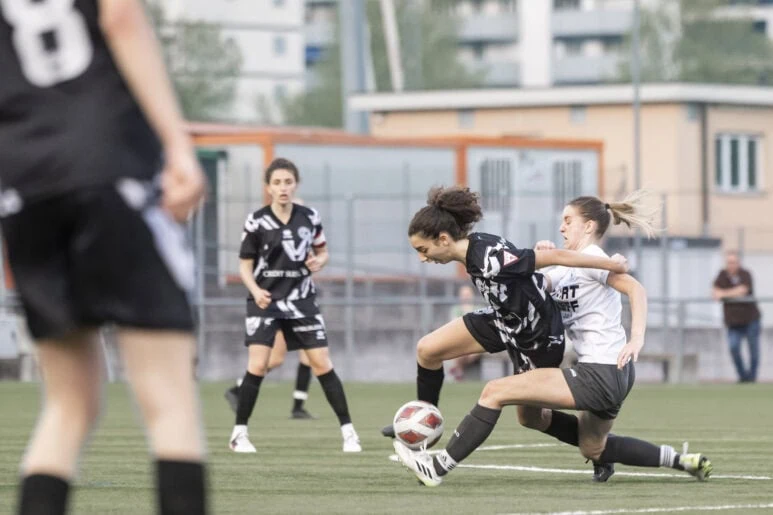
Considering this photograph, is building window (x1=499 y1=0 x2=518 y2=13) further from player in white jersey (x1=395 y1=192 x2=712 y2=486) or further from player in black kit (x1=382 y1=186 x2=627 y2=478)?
player in black kit (x1=382 y1=186 x2=627 y2=478)

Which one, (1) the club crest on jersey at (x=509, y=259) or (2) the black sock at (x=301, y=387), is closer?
(1) the club crest on jersey at (x=509, y=259)

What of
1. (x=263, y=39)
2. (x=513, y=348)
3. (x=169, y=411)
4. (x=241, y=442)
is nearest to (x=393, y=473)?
(x=513, y=348)

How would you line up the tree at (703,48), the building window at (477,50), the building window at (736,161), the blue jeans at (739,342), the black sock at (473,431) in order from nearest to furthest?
the black sock at (473,431), the blue jeans at (739,342), the building window at (736,161), the tree at (703,48), the building window at (477,50)

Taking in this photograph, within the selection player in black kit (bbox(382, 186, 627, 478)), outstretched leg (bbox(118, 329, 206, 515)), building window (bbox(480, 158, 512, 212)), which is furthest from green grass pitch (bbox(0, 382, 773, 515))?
building window (bbox(480, 158, 512, 212))

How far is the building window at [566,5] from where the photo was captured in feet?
316

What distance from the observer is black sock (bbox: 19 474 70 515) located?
176 inches

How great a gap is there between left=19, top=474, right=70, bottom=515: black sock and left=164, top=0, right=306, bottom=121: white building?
96.5 metres

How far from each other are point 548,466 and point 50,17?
5.95m

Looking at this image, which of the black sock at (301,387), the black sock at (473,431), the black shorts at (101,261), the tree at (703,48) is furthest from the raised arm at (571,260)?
the tree at (703,48)

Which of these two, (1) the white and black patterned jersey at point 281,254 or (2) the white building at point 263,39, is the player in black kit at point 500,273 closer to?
(1) the white and black patterned jersey at point 281,254

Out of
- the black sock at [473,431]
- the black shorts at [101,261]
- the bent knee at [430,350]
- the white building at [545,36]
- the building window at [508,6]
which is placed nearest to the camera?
the black shorts at [101,261]

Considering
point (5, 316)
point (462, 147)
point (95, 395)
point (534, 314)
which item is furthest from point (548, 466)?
point (462, 147)

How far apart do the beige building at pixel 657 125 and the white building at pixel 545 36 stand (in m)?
42.1

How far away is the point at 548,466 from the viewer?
9.70 metres
